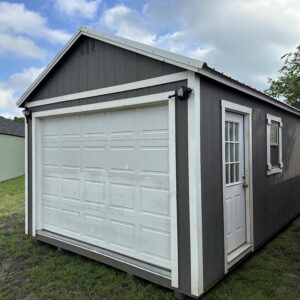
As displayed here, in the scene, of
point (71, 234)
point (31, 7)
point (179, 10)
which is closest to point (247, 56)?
point (179, 10)

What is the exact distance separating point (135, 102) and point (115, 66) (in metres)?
0.65

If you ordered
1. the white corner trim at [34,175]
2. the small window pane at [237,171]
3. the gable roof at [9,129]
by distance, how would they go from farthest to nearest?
the gable roof at [9,129] < the white corner trim at [34,175] < the small window pane at [237,171]

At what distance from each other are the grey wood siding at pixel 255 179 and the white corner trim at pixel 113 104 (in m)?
0.55

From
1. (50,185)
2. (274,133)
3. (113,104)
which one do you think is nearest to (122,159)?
(113,104)

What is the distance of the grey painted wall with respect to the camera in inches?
117

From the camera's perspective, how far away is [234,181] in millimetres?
3889

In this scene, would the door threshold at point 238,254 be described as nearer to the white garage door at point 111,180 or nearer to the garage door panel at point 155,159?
the white garage door at point 111,180

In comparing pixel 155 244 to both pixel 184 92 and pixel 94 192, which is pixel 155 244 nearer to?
pixel 94 192

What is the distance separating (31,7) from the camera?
24.2ft

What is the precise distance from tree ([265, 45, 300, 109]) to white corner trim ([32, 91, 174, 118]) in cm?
1157

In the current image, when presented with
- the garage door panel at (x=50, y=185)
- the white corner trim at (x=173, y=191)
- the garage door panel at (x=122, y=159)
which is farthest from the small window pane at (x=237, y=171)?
the garage door panel at (x=50, y=185)

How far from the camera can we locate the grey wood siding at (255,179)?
3.06m

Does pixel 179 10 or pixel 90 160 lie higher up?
pixel 179 10

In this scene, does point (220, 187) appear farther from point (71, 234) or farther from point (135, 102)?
point (71, 234)
